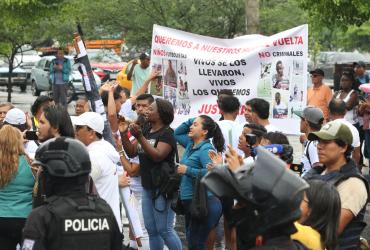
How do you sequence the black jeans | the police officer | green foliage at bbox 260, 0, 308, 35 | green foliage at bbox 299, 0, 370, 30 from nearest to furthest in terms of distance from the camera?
the police officer, the black jeans, green foliage at bbox 299, 0, 370, 30, green foliage at bbox 260, 0, 308, 35

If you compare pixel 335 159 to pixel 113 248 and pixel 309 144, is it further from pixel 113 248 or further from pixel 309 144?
pixel 309 144

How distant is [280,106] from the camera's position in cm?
1071

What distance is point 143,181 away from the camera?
8227 mm

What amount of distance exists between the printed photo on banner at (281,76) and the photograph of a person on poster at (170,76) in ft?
3.99

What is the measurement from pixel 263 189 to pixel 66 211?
1323 mm

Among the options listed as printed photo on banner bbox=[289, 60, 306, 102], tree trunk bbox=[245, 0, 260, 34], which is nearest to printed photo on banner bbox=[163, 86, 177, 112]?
printed photo on banner bbox=[289, 60, 306, 102]

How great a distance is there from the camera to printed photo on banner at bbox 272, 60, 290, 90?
10766 mm

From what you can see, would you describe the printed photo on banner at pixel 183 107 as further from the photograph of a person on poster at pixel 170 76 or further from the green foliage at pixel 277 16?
the green foliage at pixel 277 16

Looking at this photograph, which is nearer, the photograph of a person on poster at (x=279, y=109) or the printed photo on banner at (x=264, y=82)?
the photograph of a person on poster at (x=279, y=109)

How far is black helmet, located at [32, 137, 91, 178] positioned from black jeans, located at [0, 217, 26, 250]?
1980 mm

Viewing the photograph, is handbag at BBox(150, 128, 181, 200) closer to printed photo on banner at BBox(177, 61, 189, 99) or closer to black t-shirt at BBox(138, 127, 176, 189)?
black t-shirt at BBox(138, 127, 176, 189)

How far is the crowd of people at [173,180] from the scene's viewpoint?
12.2ft

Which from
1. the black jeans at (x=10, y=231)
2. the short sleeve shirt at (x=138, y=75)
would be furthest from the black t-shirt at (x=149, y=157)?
the short sleeve shirt at (x=138, y=75)

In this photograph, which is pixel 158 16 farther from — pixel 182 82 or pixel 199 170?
pixel 199 170
